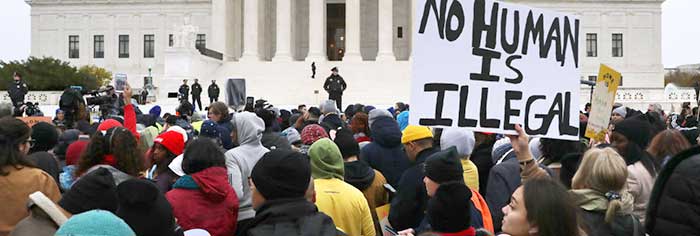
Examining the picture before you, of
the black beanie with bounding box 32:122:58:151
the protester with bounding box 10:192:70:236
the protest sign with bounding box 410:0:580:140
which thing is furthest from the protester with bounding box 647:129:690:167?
the black beanie with bounding box 32:122:58:151

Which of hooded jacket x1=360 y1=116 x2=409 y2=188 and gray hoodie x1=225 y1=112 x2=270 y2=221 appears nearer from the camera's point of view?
gray hoodie x1=225 y1=112 x2=270 y2=221

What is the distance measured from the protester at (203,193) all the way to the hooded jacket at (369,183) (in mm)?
1581

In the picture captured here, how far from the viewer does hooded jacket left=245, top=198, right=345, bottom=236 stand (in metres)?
4.96

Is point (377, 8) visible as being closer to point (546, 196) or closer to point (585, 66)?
point (585, 66)

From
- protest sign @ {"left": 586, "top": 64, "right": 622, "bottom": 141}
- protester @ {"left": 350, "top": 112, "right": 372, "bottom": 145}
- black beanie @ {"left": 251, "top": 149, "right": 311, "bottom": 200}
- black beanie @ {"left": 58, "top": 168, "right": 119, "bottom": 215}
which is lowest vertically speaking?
black beanie @ {"left": 58, "top": 168, "right": 119, "bottom": 215}

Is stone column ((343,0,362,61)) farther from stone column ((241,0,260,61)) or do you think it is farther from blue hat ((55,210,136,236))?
blue hat ((55,210,136,236))

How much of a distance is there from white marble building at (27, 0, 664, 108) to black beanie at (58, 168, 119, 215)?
47.2 m

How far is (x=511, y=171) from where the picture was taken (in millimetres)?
7305

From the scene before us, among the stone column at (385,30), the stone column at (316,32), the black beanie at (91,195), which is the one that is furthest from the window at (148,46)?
the black beanie at (91,195)

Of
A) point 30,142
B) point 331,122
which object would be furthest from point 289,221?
point 331,122

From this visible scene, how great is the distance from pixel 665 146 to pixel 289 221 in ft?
14.3

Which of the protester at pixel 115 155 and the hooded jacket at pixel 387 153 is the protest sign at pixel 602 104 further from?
the protester at pixel 115 155

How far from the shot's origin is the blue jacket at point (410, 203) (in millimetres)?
Result: 6828

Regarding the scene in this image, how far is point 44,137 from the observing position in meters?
8.88
